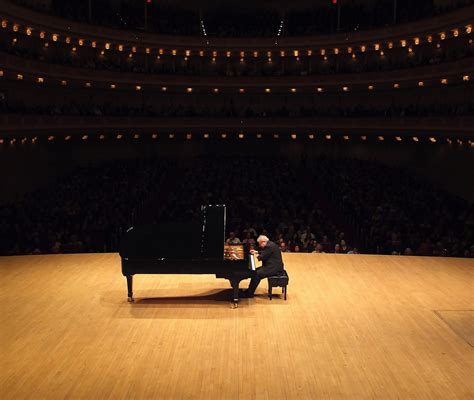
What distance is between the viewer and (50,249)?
62.4 ft

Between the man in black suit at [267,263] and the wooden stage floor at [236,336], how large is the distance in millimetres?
399

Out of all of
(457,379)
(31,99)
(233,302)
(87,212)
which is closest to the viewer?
(457,379)

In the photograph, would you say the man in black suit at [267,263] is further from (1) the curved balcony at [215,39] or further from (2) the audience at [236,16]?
(2) the audience at [236,16]

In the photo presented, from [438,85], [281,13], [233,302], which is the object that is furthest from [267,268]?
[281,13]

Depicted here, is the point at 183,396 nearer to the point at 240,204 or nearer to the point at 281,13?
the point at 240,204

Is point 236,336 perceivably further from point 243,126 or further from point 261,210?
point 243,126

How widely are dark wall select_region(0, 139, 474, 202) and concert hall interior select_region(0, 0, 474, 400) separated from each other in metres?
0.14

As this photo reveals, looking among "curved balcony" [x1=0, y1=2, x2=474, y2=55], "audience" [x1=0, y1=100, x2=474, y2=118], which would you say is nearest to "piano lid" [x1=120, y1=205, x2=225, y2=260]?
"audience" [x1=0, y1=100, x2=474, y2=118]

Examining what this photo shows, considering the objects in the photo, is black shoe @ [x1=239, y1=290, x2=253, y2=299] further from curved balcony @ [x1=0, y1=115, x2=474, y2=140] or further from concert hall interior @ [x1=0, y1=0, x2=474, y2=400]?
curved balcony @ [x1=0, y1=115, x2=474, y2=140]

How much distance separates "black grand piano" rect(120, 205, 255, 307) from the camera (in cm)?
1169

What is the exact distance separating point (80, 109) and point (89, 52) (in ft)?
12.6

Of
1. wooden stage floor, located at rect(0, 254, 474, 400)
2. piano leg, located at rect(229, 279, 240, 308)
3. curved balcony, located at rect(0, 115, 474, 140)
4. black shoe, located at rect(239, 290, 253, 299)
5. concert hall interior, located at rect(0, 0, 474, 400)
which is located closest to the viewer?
wooden stage floor, located at rect(0, 254, 474, 400)

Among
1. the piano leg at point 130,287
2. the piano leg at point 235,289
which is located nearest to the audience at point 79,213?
the piano leg at point 130,287

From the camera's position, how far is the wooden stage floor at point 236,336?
28.7ft
